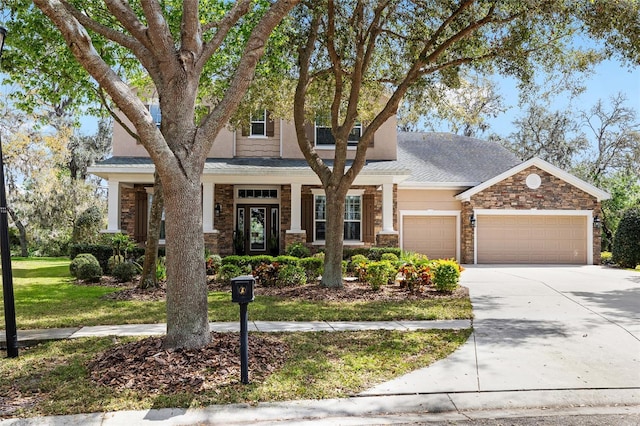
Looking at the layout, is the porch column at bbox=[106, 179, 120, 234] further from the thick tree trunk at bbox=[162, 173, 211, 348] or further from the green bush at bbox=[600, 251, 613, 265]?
the green bush at bbox=[600, 251, 613, 265]

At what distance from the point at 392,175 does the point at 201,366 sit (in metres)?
13.5

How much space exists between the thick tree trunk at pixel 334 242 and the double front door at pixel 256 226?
26.5 feet

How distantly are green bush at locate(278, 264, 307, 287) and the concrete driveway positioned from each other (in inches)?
164

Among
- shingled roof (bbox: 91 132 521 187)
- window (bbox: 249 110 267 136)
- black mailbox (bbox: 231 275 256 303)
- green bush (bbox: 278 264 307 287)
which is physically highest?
window (bbox: 249 110 267 136)

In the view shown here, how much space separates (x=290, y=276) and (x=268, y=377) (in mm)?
7500

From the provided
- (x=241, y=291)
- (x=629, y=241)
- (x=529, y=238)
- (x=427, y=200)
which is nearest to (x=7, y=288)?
(x=241, y=291)

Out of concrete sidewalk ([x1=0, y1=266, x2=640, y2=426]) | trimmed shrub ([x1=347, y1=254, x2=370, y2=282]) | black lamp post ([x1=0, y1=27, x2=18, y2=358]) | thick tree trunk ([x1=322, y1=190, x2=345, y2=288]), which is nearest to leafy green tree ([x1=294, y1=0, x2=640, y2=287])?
thick tree trunk ([x1=322, y1=190, x2=345, y2=288])

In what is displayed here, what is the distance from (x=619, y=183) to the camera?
24422mm

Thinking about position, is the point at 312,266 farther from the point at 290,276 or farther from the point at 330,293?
the point at 330,293

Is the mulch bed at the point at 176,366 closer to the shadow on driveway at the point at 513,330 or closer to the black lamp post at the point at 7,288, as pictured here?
the black lamp post at the point at 7,288

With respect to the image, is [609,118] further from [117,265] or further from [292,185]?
[117,265]

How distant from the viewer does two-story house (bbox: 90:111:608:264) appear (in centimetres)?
1830

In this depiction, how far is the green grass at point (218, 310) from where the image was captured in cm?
858

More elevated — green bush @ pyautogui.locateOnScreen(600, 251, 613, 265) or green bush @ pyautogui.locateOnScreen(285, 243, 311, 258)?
green bush @ pyautogui.locateOnScreen(285, 243, 311, 258)
